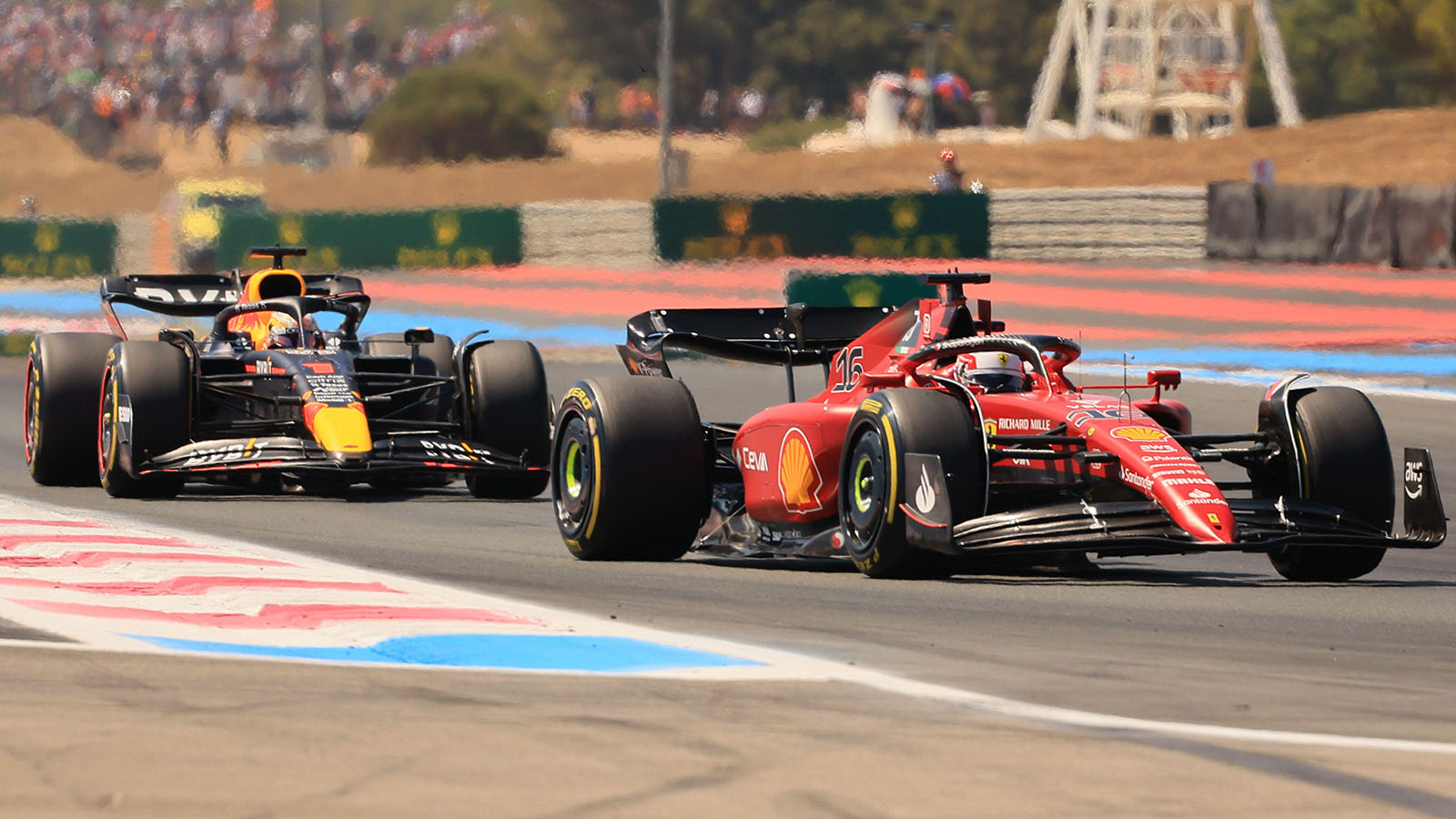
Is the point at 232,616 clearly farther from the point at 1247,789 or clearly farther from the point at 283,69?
the point at 283,69

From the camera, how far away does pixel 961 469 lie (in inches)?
327

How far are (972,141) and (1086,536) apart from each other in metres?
46.1

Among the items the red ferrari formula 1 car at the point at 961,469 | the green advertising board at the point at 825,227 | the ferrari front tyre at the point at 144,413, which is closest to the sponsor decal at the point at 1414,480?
the red ferrari formula 1 car at the point at 961,469

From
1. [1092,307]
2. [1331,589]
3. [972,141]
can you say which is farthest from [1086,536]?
[972,141]

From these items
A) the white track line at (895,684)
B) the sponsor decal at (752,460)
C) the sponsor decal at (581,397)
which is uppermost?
the sponsor decal at (581,397)

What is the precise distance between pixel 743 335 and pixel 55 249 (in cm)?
3116

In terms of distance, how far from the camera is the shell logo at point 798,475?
9422 millimetres

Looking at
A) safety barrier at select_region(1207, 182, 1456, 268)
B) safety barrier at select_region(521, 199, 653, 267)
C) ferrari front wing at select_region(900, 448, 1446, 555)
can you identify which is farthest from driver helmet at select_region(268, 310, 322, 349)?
safety barrier at select_region(521, 199, 653, 267)

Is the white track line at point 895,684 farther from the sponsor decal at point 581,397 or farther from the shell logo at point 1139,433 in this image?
the shell logo at point 1139,433

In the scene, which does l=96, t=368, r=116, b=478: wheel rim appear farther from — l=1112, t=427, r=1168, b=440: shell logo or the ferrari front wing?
l=1112, t=427, r=1168, b=440: shell logo

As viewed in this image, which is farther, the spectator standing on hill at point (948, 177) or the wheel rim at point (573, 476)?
the spectator standing on hill at point (948, 177)

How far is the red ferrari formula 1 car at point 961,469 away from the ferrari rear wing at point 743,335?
0.20ft

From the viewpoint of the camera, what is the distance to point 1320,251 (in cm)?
3084

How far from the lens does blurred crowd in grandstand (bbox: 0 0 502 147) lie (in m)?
59.7
